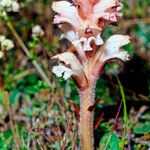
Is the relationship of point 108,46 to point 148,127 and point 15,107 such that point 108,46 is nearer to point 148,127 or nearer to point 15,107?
point 148,127

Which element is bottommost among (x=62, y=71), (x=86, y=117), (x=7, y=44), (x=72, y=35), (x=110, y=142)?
(x=110, y=142)

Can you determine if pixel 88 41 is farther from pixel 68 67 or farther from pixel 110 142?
pixel 110 142

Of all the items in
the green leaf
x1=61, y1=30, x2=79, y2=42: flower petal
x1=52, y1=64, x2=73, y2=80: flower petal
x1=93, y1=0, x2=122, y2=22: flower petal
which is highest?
x1=93, y1=0, x2=122, y2=22: flower petal

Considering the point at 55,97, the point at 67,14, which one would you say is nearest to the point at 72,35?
the point at 67,14

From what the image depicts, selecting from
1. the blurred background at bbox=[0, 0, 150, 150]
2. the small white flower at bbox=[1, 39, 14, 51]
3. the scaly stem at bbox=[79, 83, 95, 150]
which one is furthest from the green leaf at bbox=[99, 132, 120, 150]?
the small white flower at bbox=[1, 39, 14, 51]

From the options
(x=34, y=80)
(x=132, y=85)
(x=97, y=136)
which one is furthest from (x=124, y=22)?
(x=97, y=136)

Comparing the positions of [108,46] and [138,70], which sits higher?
[138,70]

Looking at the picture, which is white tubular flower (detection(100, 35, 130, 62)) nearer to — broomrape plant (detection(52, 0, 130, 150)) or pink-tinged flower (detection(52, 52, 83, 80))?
broomrape plant (detection(52, 0, 130, 150))

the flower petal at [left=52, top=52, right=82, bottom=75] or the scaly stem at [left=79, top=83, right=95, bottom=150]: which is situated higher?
the flower petal at [left=52, top=52, right=82, bottom=75]
